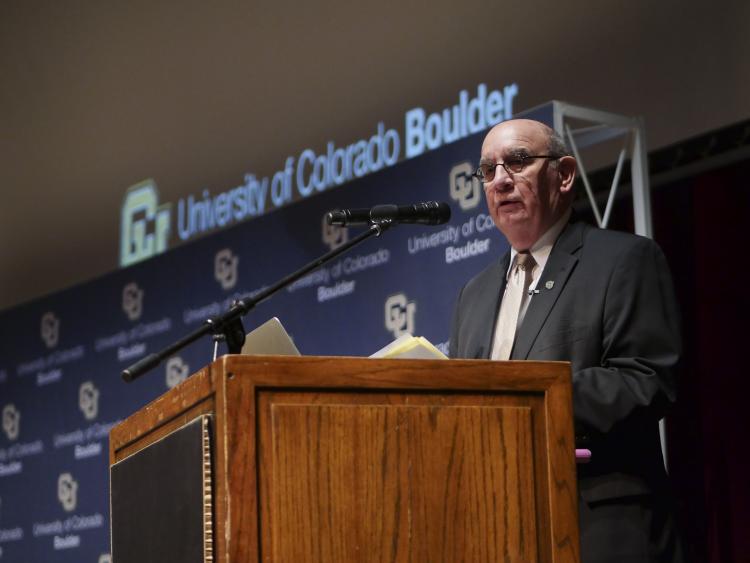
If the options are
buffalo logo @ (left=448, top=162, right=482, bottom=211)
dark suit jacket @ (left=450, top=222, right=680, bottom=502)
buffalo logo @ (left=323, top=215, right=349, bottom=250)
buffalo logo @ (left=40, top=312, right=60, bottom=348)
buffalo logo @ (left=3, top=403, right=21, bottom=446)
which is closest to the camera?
dark suit jacket @ (left=450, top=222, right=680, bottom=502)

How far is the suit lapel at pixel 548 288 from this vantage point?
256 cm

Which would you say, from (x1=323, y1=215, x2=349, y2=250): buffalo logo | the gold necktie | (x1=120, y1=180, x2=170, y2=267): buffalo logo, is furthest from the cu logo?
the gold necktie

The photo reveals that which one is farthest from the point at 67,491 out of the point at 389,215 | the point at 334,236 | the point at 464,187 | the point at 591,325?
the point at 591,325

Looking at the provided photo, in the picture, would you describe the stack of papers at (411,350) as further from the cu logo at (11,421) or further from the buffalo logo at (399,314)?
the cu logo at (11,421)

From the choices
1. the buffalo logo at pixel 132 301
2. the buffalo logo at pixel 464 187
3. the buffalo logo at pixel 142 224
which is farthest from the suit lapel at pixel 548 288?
the buffalo logo at pixel 142 224

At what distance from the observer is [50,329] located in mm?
7516

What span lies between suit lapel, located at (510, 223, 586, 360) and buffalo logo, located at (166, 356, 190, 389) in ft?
12.8

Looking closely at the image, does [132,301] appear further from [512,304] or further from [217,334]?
[217,334]

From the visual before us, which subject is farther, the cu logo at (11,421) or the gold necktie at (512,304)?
the cu logo at (11,421)

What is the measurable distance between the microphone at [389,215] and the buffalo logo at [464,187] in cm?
204

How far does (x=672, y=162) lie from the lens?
519 cm

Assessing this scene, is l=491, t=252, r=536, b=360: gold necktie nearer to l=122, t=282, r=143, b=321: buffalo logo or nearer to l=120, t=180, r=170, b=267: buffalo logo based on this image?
l=122, t=282, r=143, b=321: buffalo logo

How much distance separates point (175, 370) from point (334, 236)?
1.41m

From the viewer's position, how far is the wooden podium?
180 centimetres
